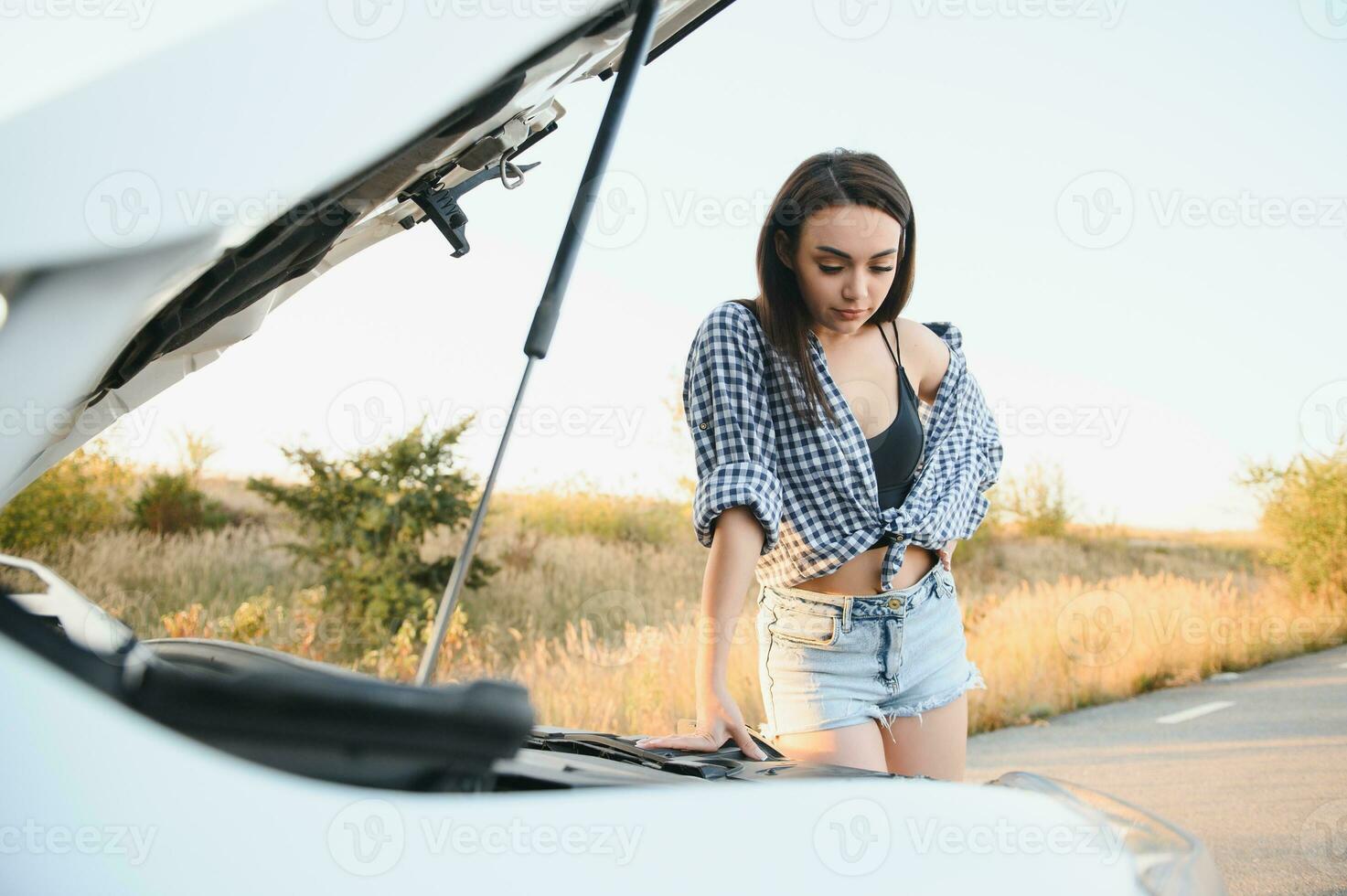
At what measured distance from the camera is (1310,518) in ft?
31.5

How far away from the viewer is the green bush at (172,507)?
1056cm

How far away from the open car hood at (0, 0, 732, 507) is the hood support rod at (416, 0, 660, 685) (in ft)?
0.20

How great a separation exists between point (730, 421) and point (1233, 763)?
13.9ft

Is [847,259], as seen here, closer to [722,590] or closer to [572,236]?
[722,590]

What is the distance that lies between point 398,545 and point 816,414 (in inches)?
274

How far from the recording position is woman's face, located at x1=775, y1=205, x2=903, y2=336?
6.81ft
